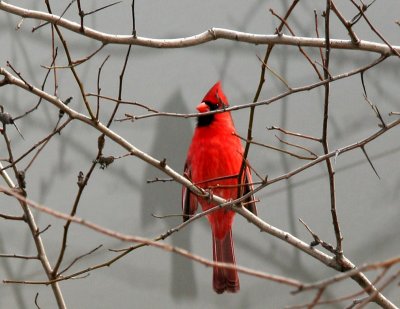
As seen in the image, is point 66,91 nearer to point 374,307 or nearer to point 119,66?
point 119,66

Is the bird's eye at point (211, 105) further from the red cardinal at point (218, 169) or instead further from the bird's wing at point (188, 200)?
the bird's wing at point (188, 200)

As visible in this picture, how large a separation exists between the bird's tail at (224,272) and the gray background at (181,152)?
1.42 ft

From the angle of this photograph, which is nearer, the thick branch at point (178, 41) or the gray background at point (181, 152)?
the thick branch at point (178, 41)

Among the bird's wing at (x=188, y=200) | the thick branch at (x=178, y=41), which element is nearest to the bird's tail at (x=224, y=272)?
the bird's wing at (x=188, y=200)

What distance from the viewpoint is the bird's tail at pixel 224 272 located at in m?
2.39

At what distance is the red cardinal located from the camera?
Result: 2.36 meters

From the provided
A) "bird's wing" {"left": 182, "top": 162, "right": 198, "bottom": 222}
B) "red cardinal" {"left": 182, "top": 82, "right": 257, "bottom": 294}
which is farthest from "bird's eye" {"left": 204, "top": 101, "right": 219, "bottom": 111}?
"bird's wing" {"left": 182, "top": 162, "right": 198, "bottom": 222}

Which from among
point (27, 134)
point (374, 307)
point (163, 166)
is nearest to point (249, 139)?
point (163, 166)

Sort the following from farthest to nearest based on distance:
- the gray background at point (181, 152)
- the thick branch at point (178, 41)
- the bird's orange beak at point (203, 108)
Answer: the gray background at point (181, 152)
the bird's orange beak at point (203, 108)
the thick branch at point (178, 41)

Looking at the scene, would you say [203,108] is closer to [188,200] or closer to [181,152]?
[188,200]

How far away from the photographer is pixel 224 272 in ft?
7.82

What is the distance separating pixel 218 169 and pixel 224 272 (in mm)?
313

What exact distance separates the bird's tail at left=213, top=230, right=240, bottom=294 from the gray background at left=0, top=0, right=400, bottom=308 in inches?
17.1

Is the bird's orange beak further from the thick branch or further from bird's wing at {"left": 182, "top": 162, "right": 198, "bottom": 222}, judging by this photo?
the thick branch
